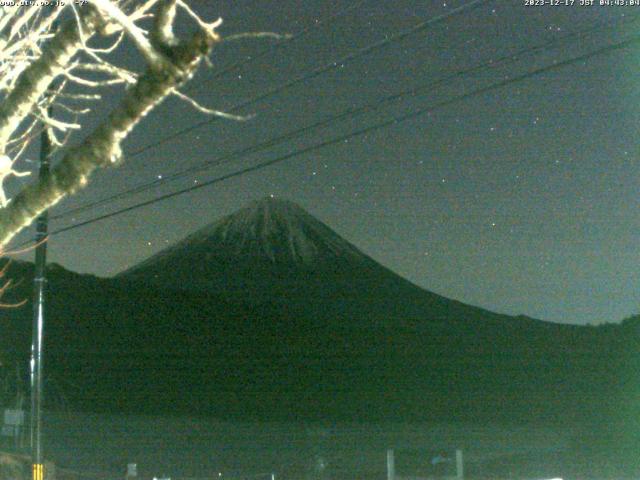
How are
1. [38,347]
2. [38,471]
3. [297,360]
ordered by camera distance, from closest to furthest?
[38,471], [38,347], [297,360]

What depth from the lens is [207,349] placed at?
107812 mm

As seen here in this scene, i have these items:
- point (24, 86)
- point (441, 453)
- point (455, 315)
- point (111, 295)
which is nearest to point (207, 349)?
point (111, 295)

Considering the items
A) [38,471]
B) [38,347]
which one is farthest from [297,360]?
[38,471]

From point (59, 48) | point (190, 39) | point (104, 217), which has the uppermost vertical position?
point (104, 217)

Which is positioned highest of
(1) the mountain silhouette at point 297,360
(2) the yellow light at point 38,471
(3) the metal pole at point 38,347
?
(1) the mountain silhouette at point 297,360

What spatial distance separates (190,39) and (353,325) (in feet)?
436

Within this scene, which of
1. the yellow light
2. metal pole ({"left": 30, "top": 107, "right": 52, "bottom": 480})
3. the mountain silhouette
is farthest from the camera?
the mountain silhouette

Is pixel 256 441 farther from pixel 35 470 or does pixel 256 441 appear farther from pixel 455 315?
pixel 455 315

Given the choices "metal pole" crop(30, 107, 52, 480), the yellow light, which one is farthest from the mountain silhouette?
the yellow light

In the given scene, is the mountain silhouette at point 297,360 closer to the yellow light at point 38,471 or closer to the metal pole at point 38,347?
the metal pole at point 38,347

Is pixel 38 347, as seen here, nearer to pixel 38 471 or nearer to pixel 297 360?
pixel 38 471

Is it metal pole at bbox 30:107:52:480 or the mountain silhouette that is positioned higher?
the mountain silhouette

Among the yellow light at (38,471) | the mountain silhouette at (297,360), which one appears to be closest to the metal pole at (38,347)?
the yellow light at (38,471)

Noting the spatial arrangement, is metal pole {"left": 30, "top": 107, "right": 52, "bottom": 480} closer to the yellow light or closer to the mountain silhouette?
the yellow light
